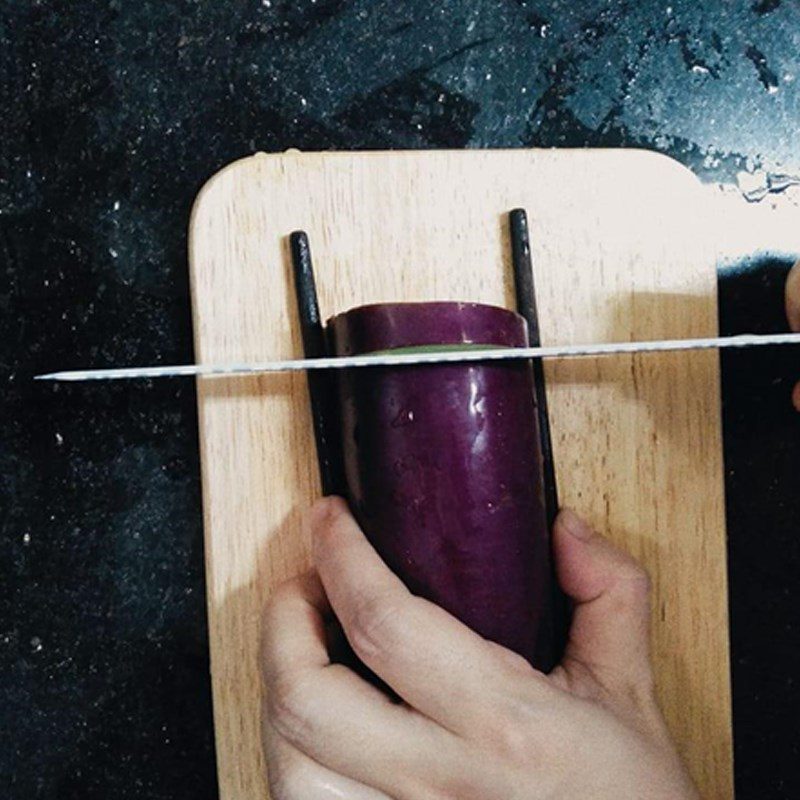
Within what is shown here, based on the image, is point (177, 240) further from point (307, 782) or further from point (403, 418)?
point (307, 782)

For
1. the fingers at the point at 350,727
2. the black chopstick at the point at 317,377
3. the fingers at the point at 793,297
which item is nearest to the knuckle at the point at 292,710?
the fingers at the point at 350,727

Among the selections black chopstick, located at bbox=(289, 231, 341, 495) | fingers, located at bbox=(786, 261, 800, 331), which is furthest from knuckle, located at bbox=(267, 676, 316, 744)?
fingers, located at bbox=(786, 261, 800, 331)

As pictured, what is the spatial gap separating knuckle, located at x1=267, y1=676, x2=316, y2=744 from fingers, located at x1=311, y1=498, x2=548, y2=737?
4 cm

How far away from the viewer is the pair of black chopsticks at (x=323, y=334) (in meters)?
0.62

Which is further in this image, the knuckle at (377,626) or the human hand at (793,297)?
the human hand at (793,297)

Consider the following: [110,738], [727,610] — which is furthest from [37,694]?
[727,610]

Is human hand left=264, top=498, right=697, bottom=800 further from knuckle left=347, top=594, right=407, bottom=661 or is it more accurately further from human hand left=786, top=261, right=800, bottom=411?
human hand left=786, top=261, right=800, bottom=411

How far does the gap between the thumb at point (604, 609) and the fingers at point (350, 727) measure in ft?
0.37

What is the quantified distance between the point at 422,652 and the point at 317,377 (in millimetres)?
175

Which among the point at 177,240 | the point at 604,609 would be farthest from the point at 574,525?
the point at 177,240

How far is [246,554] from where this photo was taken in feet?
2.07

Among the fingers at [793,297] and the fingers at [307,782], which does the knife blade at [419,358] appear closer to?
the fingers at [793,297]

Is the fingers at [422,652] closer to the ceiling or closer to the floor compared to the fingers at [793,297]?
closer to the floor

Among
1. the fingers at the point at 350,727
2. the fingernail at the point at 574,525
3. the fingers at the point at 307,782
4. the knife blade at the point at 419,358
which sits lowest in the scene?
the fingers at the point at 307,782
